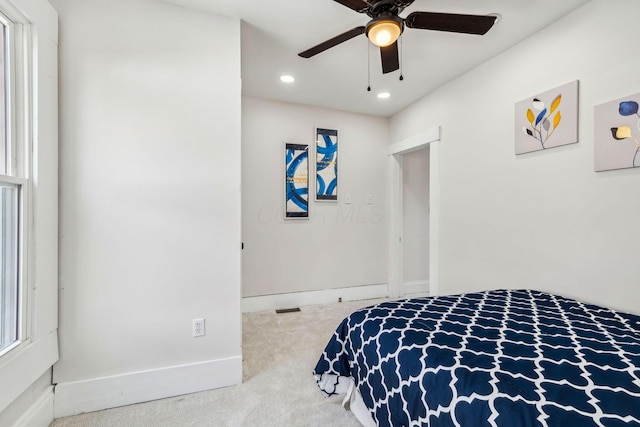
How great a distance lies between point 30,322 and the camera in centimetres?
→ 145

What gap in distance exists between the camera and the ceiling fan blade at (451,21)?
1.47 m

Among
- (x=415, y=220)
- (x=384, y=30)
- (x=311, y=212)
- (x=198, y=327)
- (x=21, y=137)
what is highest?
(x=384, y=30)

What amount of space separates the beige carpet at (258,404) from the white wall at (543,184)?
1664mm

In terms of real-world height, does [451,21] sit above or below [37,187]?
above

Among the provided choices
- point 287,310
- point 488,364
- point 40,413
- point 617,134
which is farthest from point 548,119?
point 40,413

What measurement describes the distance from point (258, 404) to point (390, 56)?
7.47 ft

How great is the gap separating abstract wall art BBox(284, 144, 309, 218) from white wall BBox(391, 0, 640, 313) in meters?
1.56

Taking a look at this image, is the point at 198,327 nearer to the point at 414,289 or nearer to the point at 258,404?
the point at 258,404

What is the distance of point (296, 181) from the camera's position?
3562mm

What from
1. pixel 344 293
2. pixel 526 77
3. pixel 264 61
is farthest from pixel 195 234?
pixel 526 77

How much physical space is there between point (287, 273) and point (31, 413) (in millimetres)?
2349

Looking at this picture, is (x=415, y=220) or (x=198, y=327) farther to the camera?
(x=415, y=220)

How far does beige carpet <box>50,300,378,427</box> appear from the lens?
5.31 feet

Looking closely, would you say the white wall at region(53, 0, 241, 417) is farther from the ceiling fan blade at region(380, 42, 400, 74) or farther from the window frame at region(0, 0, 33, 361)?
the ceiling fan blade at region(380, 42, 400, 74)
